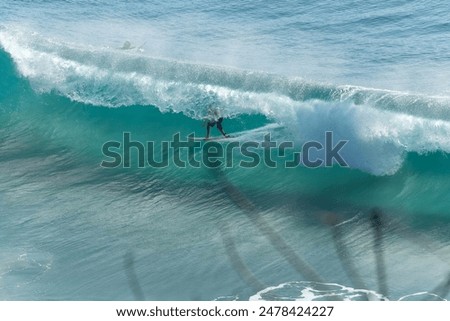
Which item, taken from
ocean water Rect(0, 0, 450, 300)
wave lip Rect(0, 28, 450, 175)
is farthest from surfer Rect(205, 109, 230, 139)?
wave lip Rect(0, 28, 450, 175)

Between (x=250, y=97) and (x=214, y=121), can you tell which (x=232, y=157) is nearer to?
(x=214, y=121)

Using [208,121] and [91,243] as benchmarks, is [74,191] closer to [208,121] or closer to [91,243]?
[91,243]

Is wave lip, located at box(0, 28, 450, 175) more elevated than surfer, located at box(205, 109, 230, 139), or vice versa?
wave lip, located at box(0, 28, 450, 175)

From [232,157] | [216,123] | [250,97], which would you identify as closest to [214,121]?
[216,123]

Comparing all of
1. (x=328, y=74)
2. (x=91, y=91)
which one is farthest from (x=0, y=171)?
(x=328, y=74)

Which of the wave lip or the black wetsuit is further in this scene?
the black wetsuit

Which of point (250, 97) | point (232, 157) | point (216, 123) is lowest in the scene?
point (232, 157)

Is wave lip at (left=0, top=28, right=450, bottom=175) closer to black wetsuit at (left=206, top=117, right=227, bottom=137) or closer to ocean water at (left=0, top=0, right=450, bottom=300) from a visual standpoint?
ocean water at (left=0, top=0, right=450, bottom=300)

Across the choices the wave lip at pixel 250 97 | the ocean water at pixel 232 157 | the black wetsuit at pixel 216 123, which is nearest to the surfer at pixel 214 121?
the black wetsuit at pixel 216 123

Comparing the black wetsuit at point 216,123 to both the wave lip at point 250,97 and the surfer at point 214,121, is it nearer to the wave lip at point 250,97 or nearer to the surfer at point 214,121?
the surfer at point 214,121
